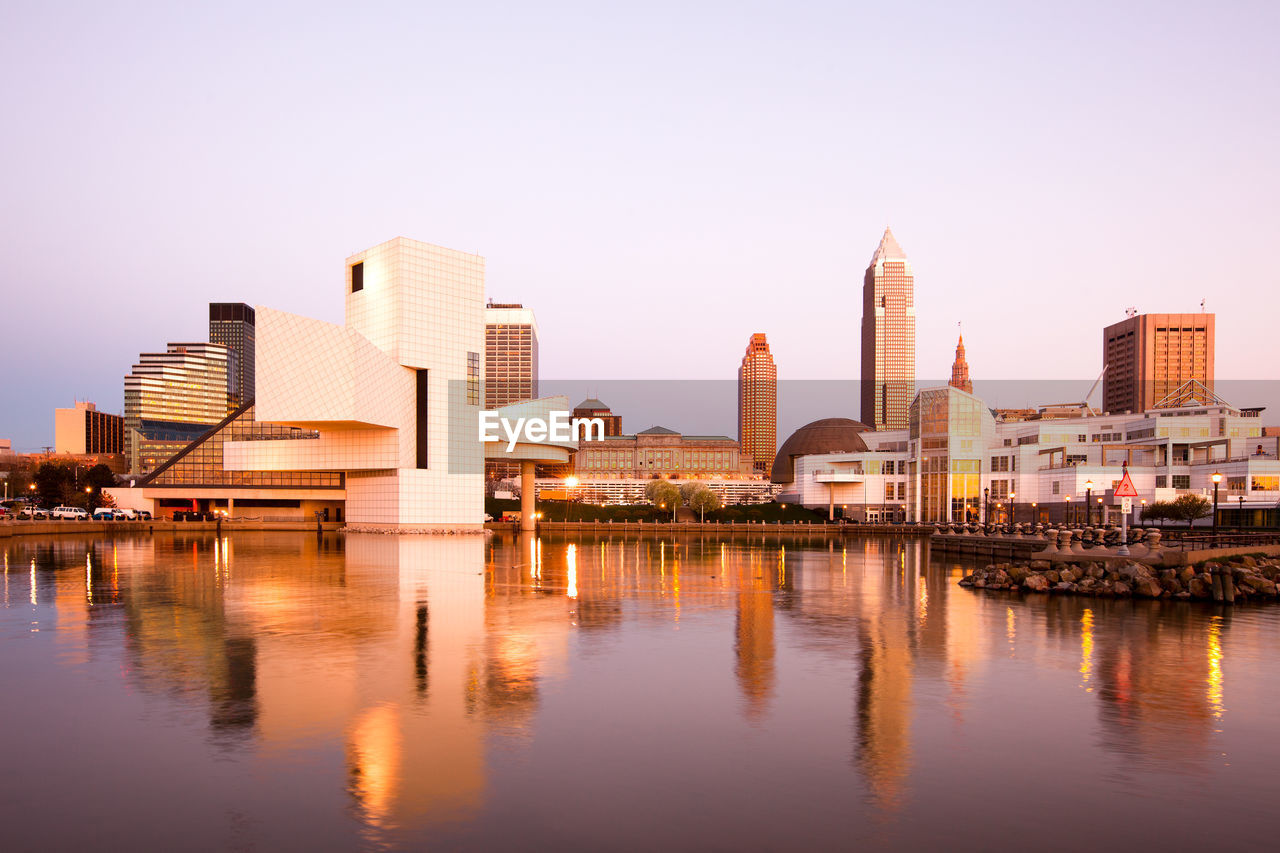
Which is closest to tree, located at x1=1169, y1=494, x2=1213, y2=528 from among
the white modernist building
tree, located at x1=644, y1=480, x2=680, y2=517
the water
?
the white modernist building

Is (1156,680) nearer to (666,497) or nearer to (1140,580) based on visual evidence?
(1140,580)

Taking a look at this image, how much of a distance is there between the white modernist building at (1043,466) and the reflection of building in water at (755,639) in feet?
235

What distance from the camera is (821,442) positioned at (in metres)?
184

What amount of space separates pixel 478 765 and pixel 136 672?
957 centimetres

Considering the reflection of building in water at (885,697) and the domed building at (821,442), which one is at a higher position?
the domed building at (821,442)

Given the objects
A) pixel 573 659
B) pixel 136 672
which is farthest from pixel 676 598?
pixel 136 672

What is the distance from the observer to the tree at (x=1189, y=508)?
89875mm

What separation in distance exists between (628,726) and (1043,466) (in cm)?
11315

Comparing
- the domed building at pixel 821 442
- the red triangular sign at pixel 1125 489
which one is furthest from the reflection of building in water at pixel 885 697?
the domed building at pixel 821 442

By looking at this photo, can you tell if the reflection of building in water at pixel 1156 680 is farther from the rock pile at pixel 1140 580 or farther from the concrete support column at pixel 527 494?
the concrete support column at pixel 527 494

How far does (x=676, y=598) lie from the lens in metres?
32.5

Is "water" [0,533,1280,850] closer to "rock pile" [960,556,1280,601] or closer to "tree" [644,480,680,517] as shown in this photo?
"rock pile" [960,556,1280,601]

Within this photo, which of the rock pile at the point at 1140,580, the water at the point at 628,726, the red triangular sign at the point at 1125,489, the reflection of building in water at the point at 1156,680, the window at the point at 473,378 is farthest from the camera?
the window at the point at 473,378

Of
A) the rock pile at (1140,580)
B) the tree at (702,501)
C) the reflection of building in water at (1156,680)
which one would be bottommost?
the tree at (702,501)
